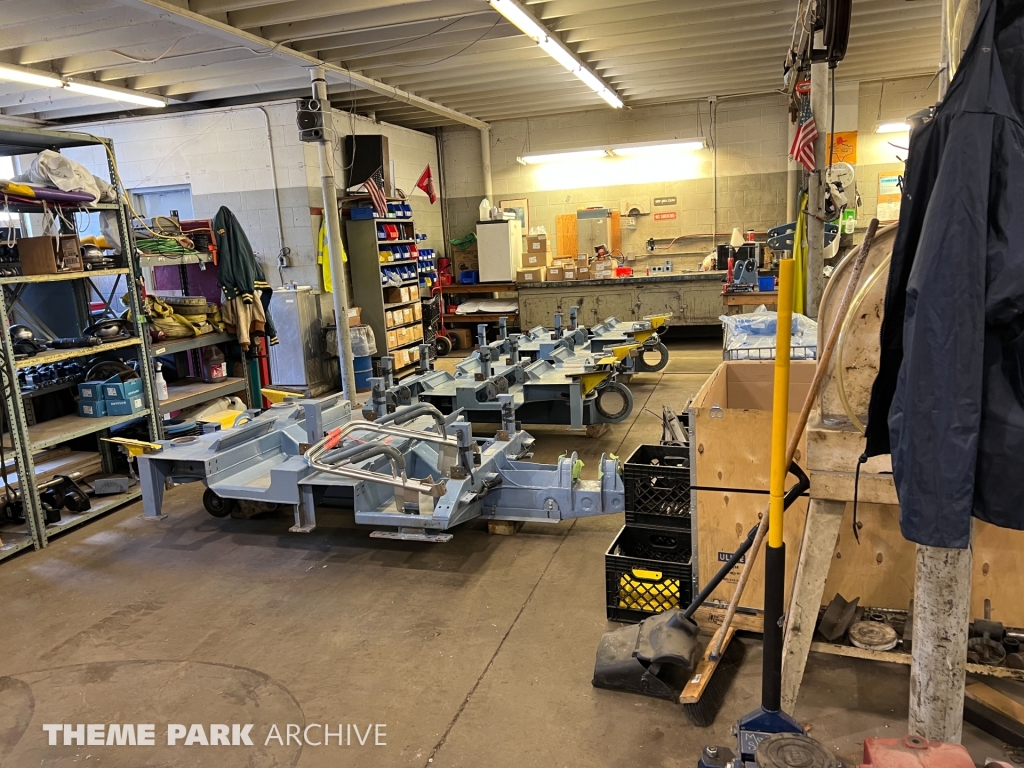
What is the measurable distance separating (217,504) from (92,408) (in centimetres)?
129

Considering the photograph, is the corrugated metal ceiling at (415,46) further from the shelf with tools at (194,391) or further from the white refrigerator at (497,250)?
the shelf with tools at (194,391)

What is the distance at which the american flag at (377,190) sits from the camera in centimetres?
886

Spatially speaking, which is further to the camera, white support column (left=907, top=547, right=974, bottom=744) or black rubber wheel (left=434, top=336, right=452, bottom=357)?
black rubber wheel (left=434, top=336, right=452, bottom=357)

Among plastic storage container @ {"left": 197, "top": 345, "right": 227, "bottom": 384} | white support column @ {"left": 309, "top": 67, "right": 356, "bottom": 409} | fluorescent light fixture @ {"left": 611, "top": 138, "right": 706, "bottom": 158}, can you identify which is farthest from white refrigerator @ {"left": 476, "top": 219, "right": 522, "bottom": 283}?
plastic storage container @ {"left": 197, "top": 345, "right": 227, "bottom": 384}

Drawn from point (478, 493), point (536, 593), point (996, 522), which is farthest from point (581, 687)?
point (996, 522)

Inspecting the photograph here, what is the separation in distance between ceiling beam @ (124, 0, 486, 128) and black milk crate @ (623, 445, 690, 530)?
4673mm

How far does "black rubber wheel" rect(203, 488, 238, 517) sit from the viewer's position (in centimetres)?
468

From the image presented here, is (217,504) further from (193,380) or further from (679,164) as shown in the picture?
(679,164)

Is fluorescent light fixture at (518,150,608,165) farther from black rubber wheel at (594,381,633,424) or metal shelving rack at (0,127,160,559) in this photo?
metal shelving rack at (0,127,160,559)

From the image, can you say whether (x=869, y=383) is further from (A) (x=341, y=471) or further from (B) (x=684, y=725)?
(A) (x=341, y=471)

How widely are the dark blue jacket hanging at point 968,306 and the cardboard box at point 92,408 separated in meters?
5.18

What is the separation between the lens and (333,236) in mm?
7273

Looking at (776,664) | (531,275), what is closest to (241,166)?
(531,275)

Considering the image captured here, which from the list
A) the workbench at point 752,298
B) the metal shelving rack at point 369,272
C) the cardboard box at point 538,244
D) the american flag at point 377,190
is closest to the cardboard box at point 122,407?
the metal shelving rack at point 369,272
